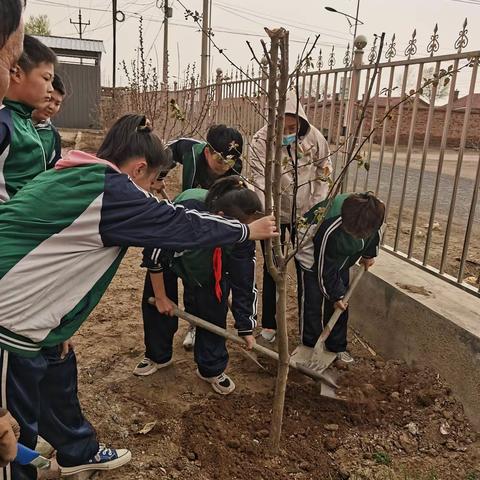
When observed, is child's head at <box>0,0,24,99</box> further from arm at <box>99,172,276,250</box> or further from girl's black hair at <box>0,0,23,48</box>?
arm at <box>99,172,276,250</box>

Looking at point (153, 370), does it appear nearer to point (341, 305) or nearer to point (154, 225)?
point (341, 305)

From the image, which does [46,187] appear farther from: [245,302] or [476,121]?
[476,121]

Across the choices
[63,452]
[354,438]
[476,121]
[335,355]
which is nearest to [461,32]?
[476,121]

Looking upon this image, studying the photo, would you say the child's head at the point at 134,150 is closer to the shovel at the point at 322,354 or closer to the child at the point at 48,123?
the child at the point at 48,123

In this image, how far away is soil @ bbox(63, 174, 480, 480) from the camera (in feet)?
7.46

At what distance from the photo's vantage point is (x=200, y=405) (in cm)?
271

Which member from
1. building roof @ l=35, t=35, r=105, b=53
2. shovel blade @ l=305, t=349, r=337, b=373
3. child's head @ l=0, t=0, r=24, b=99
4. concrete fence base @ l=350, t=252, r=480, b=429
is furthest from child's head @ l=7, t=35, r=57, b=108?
building roof @ l=35, t=35, r=105, b=53

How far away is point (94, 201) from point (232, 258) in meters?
1.15

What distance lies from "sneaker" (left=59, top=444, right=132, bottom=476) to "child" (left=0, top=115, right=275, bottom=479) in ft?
1.19

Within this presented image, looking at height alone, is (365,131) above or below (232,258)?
above

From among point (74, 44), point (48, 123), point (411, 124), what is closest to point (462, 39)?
point (411, 124)

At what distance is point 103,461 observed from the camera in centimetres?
215

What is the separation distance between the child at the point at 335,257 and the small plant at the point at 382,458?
31.1 inches

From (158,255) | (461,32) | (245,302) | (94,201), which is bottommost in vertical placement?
(245,302)
